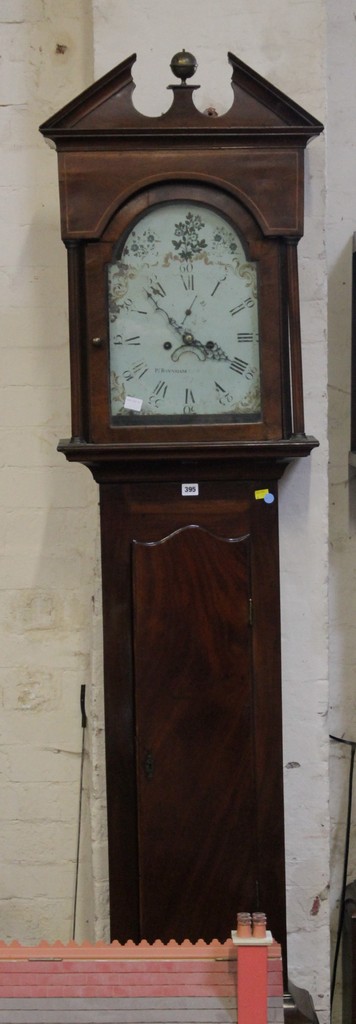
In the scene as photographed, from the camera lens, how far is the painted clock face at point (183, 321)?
179 centimetres

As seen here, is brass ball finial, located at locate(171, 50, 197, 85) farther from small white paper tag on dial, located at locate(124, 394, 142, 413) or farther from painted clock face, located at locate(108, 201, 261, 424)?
small white paper tag on dial, located at locate(124, 394, 142, 413)

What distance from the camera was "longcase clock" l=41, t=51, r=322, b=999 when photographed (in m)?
1.77

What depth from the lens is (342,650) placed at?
2.38 metres

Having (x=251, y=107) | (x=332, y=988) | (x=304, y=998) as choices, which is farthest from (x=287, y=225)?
(x=332, y=988)

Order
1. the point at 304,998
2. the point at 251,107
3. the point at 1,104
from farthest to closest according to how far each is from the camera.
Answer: the point at 1,104, the point at 304,998, the point at 251,107

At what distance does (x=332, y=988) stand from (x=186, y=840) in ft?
2.47

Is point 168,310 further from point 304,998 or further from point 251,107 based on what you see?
point 304,998

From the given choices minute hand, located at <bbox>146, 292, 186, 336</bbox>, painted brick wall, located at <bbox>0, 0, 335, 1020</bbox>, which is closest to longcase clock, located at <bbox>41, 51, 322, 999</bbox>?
minute hand, located at <bbox>146, 292, 186, 336</bbox>

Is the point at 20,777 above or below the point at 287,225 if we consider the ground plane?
below

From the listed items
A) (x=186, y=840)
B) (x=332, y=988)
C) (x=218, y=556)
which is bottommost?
(x=332, y=988)

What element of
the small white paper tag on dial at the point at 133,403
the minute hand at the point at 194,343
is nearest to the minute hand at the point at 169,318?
the minute hand at the point at 194,343

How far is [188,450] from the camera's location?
1811mm

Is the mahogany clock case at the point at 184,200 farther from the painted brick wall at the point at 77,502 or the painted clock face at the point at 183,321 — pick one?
the painted brick wall at the point at 77,502

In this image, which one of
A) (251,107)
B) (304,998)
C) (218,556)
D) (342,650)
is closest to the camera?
(251,107)
